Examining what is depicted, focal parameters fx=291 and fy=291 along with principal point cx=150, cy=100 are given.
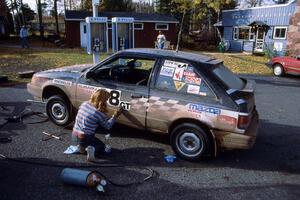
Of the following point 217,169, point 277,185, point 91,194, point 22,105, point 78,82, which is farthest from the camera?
point 22,105

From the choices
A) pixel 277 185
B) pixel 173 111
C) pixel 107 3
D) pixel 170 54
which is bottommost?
pixel 277 185

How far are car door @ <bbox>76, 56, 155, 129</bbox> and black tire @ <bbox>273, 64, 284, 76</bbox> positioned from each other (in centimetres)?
1071

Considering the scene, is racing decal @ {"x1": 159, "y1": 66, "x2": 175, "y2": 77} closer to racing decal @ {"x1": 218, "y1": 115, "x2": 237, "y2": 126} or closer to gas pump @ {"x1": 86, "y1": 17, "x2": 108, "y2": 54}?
racing decal @ {"x1": 218, "y1": 115, "x2": 237, "y2": 126}

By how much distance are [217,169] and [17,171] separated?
305cm

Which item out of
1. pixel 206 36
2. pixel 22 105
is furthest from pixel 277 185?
pixel 206 36

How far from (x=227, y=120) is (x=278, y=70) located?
11486mm

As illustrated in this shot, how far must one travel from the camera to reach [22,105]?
754cm

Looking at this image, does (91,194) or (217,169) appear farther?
(217,169)

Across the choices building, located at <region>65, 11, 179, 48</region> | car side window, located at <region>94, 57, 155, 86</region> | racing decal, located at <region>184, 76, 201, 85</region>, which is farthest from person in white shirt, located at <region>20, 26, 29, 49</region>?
racing decal, located at <region>184, 76, 201, 85</region>

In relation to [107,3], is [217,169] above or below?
below

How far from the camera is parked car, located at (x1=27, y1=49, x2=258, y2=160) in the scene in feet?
14.9

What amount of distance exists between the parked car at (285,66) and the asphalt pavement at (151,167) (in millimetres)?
8314

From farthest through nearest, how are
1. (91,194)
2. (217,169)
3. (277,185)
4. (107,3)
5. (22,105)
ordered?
(107,3) → (22,105) → (217,169) → (277,185) → (91,194)

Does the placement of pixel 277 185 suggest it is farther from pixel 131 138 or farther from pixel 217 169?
pixel 131 138
